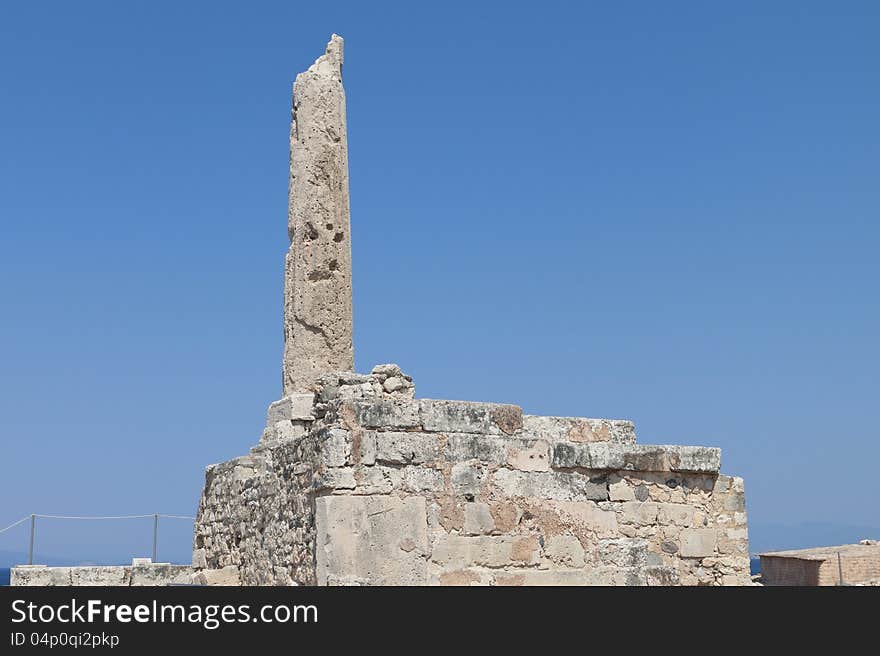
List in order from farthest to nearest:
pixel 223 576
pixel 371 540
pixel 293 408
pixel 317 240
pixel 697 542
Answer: pixel 317 240, pixel 293 408, pixel 223 576, pixel 697 542, pixel 371 540

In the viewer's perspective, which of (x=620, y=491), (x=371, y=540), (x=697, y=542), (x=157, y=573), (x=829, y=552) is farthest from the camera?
(x=829, y=552)

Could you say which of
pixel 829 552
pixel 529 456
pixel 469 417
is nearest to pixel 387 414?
pixel 469 417

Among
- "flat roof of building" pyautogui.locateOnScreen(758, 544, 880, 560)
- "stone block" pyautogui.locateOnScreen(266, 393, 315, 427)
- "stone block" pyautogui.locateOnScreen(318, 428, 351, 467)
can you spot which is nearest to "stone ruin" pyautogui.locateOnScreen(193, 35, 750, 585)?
"stone block" pyautogui.locateOnScreen(318, 428, 351, 467)

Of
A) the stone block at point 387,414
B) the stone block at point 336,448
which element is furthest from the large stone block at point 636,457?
the stone block at point 336,448

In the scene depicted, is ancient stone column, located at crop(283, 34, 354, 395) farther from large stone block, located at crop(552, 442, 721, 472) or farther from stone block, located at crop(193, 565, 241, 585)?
large stone block, located at crop(552, 442, 721, 472)

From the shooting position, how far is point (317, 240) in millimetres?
11195

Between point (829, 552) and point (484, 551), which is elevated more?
point (829, 552)

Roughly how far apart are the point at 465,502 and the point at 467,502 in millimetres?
16

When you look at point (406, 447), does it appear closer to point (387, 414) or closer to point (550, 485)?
point (387, 414)

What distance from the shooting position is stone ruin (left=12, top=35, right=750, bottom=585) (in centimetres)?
716

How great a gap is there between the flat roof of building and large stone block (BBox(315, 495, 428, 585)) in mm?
19897

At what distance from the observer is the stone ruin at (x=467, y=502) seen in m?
7.16

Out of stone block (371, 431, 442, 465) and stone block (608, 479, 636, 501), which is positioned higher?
stone block (371, 431, 442, 465)

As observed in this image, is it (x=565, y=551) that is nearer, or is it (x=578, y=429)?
(x=565, y=551)
